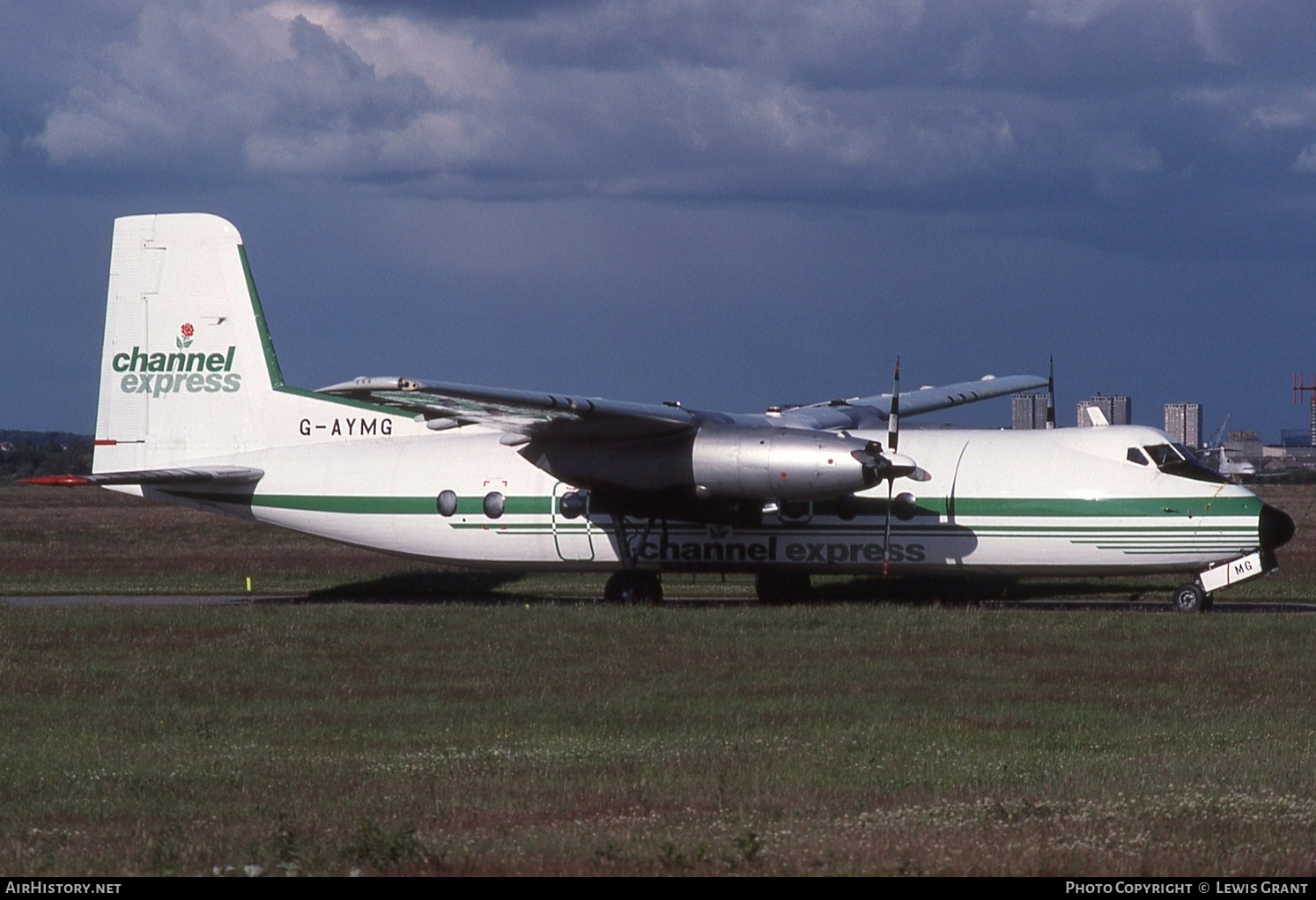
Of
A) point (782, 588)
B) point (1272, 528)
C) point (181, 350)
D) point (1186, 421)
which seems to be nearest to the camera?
point (1272, 528)

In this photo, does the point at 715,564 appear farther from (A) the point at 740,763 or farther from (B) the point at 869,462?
(A) the point at 740,763

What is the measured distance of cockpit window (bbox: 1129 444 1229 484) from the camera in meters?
23.9

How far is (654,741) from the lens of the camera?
1358cm

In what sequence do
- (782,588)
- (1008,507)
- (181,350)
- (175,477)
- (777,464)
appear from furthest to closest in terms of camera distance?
(181,350) → (175,477) → (782,588) → (1008,507) → (777,464)

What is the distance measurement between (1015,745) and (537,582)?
66.9 ft

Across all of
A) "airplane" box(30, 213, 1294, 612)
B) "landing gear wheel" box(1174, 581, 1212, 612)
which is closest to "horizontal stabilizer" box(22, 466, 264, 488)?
"airplane" box(30, 213, 1294, 612)

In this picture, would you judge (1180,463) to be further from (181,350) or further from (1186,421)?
(1186,421)

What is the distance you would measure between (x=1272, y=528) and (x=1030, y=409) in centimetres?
2364

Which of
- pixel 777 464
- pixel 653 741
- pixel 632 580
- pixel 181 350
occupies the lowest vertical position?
pixel 653 741

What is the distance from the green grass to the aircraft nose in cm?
191

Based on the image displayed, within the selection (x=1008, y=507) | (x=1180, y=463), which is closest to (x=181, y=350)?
(x=1008, y=507)

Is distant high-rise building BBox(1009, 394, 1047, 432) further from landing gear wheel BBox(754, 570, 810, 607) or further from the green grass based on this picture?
the green grass

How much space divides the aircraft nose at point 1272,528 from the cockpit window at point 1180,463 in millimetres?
852

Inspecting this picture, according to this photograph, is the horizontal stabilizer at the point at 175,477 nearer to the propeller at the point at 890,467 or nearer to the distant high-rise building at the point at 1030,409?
the propeller at the point at 890,467
